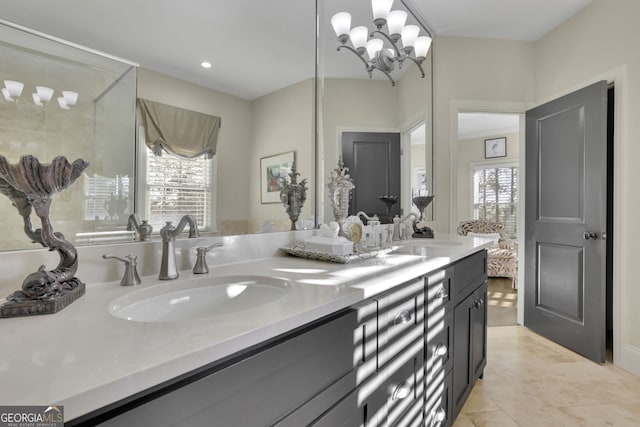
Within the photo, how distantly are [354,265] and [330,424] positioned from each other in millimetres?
600

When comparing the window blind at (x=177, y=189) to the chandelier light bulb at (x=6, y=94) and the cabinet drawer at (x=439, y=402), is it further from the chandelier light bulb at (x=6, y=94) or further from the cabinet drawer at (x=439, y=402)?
the cabinet drawer at (x=439, y=402)

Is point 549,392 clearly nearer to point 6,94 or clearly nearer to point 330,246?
point 330,246

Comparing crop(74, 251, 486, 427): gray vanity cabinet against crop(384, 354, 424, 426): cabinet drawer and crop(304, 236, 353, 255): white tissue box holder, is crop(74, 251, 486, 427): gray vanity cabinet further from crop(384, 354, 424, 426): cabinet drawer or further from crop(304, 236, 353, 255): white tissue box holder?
crop(304, 236, 353, 255): white tissue box holder

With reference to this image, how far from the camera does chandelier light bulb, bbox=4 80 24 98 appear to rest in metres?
0.75

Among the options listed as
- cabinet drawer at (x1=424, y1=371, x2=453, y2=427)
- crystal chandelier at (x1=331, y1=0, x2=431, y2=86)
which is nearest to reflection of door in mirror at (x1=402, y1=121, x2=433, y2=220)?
crystal chandelier at (x1=331, y1=0, x2=431, y2=86)

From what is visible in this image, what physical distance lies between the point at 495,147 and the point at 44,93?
756 cm

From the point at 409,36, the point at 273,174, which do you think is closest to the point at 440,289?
the point at 273,174

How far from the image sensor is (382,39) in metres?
2.19

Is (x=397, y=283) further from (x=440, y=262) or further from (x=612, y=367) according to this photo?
(x=612, y=367)

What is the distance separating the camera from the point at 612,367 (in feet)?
7.54

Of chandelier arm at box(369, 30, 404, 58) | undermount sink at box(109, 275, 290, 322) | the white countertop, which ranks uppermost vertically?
chandelier arm at box(369, 30, 404, 58)

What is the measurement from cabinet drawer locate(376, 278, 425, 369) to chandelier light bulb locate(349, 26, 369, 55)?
4.86 feet

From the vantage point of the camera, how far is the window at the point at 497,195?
261 inches

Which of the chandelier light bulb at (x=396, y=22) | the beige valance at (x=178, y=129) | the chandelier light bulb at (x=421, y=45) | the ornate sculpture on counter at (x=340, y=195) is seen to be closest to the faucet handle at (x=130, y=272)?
the beige valance at (x=178, y=129)
